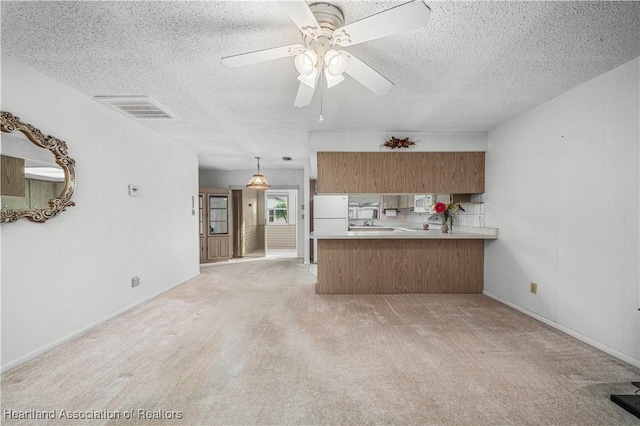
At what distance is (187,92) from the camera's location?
115 inches

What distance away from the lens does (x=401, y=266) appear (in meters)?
4.45

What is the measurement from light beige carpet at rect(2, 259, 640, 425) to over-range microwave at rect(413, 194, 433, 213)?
2.11m

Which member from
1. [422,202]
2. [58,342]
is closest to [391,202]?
[422,202]

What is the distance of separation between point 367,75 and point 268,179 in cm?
625

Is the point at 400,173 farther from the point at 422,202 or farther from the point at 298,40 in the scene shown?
the point at 298,40

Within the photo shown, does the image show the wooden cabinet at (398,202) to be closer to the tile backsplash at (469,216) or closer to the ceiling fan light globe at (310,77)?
the tile backsplash at (469,216)

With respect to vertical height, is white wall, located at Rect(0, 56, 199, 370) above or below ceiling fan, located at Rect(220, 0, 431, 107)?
below

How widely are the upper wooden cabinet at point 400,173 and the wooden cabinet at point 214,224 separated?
13.4 ft

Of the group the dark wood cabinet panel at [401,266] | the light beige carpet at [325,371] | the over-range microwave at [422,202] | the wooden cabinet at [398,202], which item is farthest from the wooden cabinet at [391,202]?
the light beige carpet at [325,371]

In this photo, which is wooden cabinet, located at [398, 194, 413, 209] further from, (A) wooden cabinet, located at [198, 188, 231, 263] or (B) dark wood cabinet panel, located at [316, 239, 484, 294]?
(A) wooden cabinet, located at [198, 188, 231, 263]

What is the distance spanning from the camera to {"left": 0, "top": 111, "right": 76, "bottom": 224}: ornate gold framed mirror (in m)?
2.17

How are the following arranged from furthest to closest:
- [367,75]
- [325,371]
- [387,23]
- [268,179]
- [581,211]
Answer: [268,179], [581,211], [325,371], [367,75], [387,23]

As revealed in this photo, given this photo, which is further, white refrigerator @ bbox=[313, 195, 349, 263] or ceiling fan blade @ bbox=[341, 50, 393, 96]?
→ white refrigerator @ bbox=[313, 195, 349, 263]

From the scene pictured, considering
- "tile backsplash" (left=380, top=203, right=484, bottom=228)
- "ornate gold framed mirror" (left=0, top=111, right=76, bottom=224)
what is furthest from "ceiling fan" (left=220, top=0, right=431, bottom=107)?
"tile backsplash" (left=380, top=203, right=484, bottom=228)
